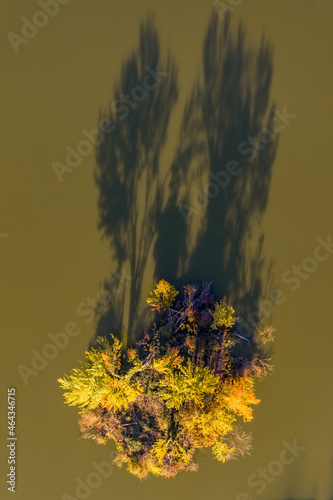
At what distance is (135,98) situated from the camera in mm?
8609

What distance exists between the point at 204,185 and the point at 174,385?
16.0 ft

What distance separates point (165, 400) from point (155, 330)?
64.8 inches

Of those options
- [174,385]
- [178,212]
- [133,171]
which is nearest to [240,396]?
[174,385]

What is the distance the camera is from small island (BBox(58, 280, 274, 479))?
7219mm

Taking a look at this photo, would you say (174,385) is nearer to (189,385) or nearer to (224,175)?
(189,385)

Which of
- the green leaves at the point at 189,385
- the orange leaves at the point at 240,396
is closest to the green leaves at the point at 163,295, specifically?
the green leaves at the point at 189,385

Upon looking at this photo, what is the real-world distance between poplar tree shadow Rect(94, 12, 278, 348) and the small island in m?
0.63

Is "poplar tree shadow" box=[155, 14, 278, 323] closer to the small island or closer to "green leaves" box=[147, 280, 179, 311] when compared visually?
"green leaves" box=[147, 280, 179, 311]

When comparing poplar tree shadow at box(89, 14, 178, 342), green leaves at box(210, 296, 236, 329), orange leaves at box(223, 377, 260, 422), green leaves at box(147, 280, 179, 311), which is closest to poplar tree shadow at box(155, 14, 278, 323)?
green leaves at box(147, 280, 179, 311)

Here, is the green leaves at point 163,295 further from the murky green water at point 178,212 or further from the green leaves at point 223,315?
the green leaves at point 223,315

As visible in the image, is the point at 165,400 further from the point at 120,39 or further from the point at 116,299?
the point at 120,39

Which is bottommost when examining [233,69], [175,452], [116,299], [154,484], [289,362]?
[154,484]

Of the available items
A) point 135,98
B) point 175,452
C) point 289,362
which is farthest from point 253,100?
point 175,452

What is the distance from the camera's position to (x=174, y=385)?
23.1ft
